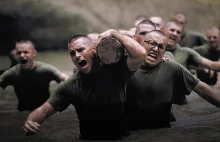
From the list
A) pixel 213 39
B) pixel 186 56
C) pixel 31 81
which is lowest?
pixel 31 81

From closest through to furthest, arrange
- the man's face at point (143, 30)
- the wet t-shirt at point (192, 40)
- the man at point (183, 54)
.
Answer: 1. the man's face at point (143, 30)
2. the man at point (183, 54)
3. the wet t-shirt at point (192, 40)

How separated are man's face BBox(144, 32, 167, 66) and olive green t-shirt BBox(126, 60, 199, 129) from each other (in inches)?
3.8

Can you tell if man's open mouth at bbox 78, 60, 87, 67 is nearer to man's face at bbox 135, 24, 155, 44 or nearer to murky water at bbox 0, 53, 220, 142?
murky water at bbox 0, 53, 220, 142

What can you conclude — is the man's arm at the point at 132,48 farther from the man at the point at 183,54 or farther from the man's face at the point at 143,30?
the man at the point at 183,54

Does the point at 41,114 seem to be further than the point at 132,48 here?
Yes

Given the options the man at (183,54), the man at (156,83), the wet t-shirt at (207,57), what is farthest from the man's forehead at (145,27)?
the wet t-shirt at (207,57)

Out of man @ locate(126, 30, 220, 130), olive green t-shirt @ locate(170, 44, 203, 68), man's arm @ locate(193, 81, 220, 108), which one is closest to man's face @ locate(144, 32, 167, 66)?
man @ locate(126, 30, 220, 130)

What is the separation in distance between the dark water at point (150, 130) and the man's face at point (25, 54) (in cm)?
75

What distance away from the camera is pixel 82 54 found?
463cm

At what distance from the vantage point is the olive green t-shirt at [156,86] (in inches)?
201

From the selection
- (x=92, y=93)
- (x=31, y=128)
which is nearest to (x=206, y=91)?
(x=92, y=93)

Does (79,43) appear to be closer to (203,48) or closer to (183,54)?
(183,54)

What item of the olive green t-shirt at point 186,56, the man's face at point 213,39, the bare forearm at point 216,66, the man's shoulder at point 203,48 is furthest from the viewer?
the man's shoulder at point 203,48

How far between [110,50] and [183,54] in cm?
264
